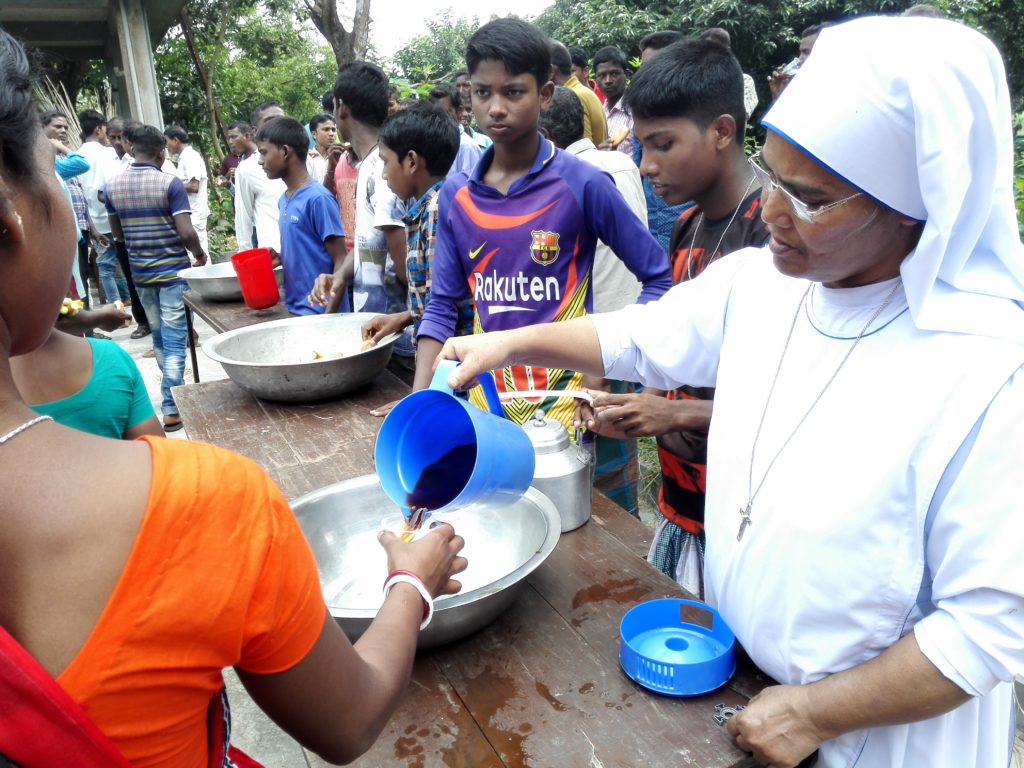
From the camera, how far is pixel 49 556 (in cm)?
67

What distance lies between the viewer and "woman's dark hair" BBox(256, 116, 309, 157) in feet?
13.4

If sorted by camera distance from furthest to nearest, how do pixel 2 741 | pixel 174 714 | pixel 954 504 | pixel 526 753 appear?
pixel 526 753
pixel 954 504
pixel 174 714
pixel 2 741

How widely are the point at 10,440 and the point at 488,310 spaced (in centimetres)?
182

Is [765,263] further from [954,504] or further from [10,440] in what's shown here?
[10,440]

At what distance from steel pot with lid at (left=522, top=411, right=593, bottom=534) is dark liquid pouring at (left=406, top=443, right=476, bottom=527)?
0.61 ft

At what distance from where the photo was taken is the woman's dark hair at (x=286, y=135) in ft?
13.4

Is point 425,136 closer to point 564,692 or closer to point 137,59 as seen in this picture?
point 564,692

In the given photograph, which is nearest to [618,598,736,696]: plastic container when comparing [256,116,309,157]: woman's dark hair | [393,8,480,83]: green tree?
[256,116,309,157]: woman's dark hair

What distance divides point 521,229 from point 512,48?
619mm

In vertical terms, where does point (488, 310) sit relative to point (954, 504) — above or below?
below

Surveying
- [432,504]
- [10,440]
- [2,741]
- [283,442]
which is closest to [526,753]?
[432,504]

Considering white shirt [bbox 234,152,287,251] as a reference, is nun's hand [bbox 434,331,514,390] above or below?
above

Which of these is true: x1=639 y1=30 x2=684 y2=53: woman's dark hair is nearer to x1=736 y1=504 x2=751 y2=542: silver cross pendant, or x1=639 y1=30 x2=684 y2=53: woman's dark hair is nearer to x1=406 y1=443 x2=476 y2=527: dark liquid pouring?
x1=406 y1=443 x2=476 y2=527: dark liquid pouring

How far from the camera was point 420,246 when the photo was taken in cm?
295
